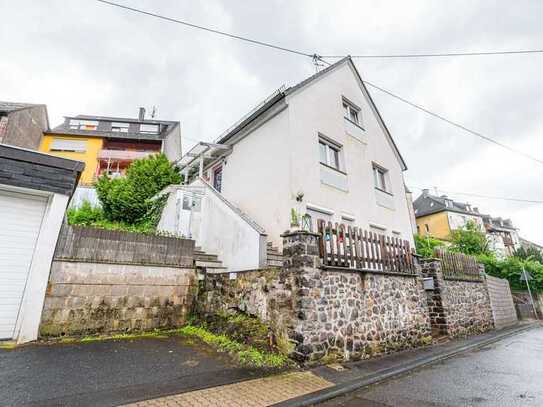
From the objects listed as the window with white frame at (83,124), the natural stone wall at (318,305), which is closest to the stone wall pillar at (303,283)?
the natural stone wall at (318,305)

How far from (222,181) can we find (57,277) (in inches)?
346

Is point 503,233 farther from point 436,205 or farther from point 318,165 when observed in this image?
point 318,165

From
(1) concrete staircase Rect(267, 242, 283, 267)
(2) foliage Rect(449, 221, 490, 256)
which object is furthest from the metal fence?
(2) foliage Rect(449, 221, 490, 256)

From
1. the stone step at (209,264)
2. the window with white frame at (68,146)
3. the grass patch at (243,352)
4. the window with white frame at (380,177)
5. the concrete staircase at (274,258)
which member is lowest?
the grass patch at (243,352)

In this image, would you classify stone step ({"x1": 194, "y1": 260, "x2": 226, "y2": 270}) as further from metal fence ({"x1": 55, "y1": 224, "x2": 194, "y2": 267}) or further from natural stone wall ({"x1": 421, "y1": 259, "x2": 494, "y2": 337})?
natural stone wall ({"x1": 421, "y1": 259, "x2": 494, "y2": 337})

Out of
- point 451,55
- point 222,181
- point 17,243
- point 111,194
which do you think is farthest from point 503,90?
point 111,194

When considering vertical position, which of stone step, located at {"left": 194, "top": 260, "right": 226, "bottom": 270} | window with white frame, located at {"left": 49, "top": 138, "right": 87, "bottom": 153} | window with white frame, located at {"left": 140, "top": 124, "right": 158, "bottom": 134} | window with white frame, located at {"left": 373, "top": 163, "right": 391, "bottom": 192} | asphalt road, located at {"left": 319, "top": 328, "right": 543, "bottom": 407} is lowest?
asphalt road, located at {"left": 319, "top": 328, "right": 543, "bottom": 407}

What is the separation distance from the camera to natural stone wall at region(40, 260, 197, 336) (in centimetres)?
546

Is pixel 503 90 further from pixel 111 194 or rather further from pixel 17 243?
pixel 111 194

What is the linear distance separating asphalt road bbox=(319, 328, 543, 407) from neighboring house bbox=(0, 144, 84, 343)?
580 centimetres

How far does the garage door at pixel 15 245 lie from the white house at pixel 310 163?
5101mm

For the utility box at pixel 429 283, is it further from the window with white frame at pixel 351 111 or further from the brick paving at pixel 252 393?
the window with white frame at pixel 351 111

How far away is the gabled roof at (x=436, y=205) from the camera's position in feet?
126

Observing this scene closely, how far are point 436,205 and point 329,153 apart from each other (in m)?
35.2
